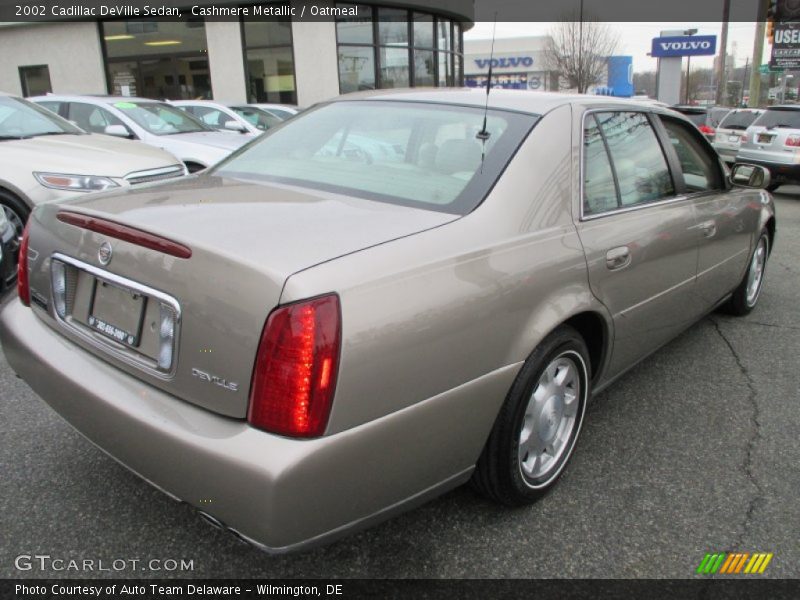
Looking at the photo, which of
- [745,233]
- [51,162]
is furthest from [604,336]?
[51,162]

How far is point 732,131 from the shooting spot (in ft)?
45.0

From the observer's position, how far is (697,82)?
74250 millimetres

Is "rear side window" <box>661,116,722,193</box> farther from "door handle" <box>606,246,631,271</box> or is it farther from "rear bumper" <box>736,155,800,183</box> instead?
"rear bumper" <box>736,155,800,183</box>

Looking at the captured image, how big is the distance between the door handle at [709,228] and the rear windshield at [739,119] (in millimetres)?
11720

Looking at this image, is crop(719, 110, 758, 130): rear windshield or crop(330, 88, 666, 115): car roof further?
crop(719, 110, 758, 130): rear windshield

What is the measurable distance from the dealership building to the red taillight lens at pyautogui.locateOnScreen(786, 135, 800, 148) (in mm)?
10849

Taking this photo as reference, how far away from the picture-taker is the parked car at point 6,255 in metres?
4.53

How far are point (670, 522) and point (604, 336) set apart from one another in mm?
768

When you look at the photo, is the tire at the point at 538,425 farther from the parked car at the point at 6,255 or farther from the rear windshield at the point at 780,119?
the rear windshield at the point at 780,119

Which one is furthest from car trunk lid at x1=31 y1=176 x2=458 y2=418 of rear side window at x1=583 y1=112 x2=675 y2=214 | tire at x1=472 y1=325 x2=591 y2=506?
rear side window at x1=583 y1=112 x2=675 y2=214

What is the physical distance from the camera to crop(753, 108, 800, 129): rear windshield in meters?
11.4

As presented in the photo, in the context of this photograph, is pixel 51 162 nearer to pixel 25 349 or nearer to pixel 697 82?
pixel 25 349

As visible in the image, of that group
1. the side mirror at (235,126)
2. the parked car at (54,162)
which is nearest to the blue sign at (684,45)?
the side mirror at (235,126)

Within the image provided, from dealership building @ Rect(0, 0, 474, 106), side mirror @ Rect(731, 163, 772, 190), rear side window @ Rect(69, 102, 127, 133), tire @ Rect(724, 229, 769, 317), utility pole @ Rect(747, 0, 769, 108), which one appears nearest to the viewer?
side mirror @ Rect(731, 163, 772, 190)
